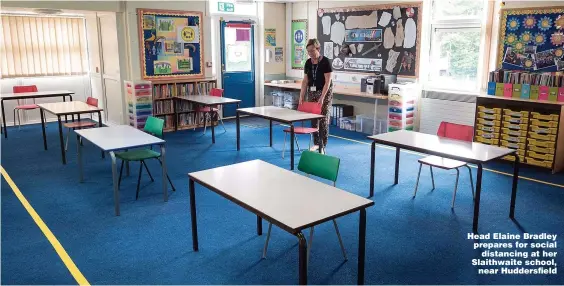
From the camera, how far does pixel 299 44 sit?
422 inches

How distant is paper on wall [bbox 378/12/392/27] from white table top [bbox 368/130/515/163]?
4.06 m

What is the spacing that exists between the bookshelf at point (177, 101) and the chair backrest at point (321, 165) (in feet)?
18.2

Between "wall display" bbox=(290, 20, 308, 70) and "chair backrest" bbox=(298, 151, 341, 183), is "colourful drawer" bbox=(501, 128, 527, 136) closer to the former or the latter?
"chair backrest" bbox=(298, 151, 341, 183)

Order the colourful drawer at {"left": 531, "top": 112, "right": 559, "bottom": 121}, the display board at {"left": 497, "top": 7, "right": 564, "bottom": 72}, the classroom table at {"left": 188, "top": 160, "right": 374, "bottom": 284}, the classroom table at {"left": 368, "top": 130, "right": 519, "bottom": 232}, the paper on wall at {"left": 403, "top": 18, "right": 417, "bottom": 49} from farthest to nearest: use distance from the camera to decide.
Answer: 1. the paper on wall at {"left": 403, "top": 18, "right": 417, "bottom": 49}
2. the display board at {"left": 497, "top": 7, "right": 564, "bottom": 72}
3. the colourful drawer at {"left": 531, "top": 112, "right": 559, "bottom": 121}
4. the classroom table at {"left": 368, "top": 130, "right": 519, "bottom": 232}
5. the classroom table at {"left": 188, "top": 160, "right": 374, "bottom": 284}

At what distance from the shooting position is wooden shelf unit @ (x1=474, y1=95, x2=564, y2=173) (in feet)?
20.3

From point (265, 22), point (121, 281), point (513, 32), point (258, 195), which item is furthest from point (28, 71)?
point (513, 32)

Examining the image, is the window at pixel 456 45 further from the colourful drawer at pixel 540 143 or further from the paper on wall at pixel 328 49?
the paper on wall at pixel 328 49

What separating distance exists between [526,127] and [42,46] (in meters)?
9.16

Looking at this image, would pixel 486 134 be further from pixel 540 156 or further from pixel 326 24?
pixel 326 24

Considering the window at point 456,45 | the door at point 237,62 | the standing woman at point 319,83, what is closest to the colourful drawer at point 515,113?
the window at point 456,45

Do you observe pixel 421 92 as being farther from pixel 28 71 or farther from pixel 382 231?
pixel 28 71

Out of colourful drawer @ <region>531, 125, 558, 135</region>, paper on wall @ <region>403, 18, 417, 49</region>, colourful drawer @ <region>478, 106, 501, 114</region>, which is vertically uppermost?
paper on wall @ <region>403, 18, 417, 49</region>

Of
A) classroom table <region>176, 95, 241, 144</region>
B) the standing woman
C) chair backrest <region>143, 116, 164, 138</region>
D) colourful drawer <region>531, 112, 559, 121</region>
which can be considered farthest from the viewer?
classroom table <region>176, 95, 241, 144</region>

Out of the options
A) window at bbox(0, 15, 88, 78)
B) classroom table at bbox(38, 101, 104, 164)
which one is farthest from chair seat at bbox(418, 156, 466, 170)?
window at bbox(0, 15, 88, 78)
